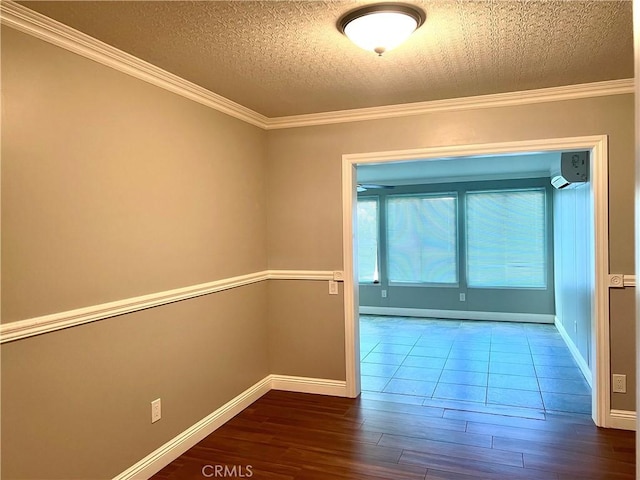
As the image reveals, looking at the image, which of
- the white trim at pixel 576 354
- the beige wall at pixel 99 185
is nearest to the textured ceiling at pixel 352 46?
the beige wall at pixel 99 185

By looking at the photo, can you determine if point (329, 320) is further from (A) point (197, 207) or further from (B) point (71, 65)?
(B) point (71, 65)

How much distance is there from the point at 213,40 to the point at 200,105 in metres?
0.87

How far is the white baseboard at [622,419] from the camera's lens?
3.06 metres

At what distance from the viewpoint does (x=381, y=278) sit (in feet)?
25.6

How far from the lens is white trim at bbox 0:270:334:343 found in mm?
1885

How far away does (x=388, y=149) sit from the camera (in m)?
3.60

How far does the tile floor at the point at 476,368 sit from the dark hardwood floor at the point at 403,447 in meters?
0.26

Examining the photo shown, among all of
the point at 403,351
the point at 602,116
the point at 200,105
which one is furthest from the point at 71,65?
the point at 403,351

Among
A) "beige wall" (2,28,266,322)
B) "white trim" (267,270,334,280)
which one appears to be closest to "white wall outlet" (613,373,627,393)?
"white trim" (267,270,334,280)

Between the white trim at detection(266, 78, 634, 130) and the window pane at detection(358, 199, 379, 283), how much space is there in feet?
13.9

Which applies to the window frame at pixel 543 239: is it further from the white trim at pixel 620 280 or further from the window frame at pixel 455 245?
the white trim at pixel 620 280

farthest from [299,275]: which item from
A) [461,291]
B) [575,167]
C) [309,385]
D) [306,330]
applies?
[461,291]

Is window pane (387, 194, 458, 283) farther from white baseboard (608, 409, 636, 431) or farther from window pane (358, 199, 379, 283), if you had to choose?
white baseboard (608, 409, 636, 431)

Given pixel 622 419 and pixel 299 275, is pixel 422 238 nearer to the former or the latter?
pixel 299 275
